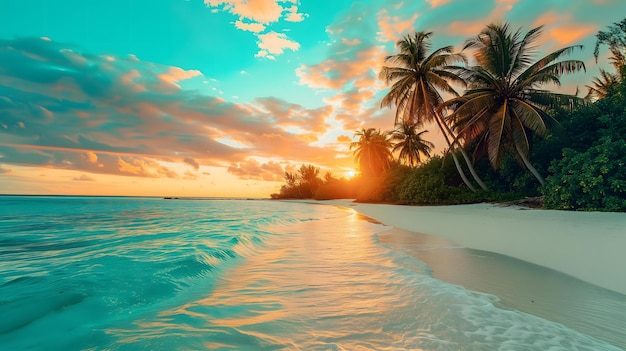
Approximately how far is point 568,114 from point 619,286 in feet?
54.0

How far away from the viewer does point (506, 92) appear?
53.6ft

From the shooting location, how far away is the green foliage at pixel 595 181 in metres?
9.91

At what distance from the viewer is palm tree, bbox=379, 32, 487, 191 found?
1972 cm

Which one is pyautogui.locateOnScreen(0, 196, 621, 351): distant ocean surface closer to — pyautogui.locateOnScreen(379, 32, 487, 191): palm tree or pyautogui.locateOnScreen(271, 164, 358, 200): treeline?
pyautogui.locateOnScreen(379, 32, 487, 191): palm tree

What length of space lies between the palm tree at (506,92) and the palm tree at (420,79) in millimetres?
2110

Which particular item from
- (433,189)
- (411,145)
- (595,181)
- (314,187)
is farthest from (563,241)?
(314,187)

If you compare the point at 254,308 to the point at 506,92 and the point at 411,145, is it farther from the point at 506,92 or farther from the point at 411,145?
the point at 411,145

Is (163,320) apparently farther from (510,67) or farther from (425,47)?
(425,47)

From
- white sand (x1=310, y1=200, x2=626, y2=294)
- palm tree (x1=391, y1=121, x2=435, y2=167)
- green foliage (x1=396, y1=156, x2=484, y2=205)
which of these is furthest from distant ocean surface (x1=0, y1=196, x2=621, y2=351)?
palm tree (x1=391, y1=121, x2=435, y2=167)

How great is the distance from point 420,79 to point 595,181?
13143 mm

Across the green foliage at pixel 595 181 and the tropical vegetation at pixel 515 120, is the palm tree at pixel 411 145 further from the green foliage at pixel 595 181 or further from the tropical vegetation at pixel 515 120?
→ the green foliage at pixel 595 181

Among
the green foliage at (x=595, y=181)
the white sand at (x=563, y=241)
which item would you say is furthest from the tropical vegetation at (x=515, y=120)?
the white sand at (x=563, y=241)

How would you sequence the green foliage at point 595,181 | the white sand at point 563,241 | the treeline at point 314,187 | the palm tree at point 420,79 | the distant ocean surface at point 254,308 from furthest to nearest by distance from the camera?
the treeline at point 314,187 < the palm tree at point 420,79 < the green foliage at point 595,181 < the white sand at point 563,241 < the distant ocean surface at point 254,308

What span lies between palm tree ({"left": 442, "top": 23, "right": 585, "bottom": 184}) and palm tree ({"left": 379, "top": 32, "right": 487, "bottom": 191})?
2.11m
